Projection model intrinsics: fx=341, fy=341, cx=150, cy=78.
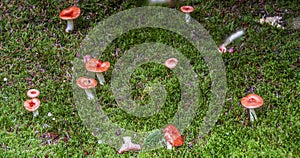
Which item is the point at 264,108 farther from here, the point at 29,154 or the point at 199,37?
the point at 29,154

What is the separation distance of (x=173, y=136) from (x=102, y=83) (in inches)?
38.6

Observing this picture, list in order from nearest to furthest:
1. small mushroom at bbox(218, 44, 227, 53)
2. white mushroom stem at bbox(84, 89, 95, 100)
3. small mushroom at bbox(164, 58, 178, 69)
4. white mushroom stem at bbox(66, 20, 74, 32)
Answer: white mushroom stem at bbox(84, 89, 95, 100) < small mushroom at bbox(164, 58, 178, 69) < small mushroom at bbox(218, 44, 227, 53) < white mushroom stem at bbox(66, 20, 74, 32)

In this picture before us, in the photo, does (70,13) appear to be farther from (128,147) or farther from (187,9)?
(128,147)

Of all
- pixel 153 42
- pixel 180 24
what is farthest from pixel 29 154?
pixel 180 24

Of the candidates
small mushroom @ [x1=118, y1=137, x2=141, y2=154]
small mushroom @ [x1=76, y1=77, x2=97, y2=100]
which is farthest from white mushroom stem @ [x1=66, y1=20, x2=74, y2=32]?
small mushroom @ [x1=118, y1=137, x2=141, y2=154]

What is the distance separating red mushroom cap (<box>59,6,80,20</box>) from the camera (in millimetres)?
3545

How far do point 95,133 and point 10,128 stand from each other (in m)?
0.78

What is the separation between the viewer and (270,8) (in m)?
3.84

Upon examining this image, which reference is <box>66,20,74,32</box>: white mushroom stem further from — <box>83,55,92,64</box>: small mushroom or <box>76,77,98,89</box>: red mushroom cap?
<box>76,77,98,89</box>: red mushroom cap

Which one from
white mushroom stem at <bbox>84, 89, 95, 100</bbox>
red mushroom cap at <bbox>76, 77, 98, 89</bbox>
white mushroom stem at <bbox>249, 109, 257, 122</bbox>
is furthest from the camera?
white mushroom stem at <bbox>84, 89, 95, 100</bbox>

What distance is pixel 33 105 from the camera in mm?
3064

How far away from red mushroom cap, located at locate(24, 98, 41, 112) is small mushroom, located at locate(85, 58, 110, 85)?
1.78 feet

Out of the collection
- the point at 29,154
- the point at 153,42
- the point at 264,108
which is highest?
the point at 153,42

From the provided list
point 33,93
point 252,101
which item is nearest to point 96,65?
point 33,93
